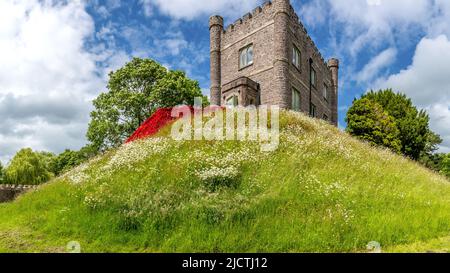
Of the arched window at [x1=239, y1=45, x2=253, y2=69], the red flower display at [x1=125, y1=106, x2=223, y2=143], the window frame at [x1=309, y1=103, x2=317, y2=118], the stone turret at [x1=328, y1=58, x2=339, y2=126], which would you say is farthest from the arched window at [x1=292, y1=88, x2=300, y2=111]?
the stone turret at [x1=328, y1=58, x2=339, y2=126]

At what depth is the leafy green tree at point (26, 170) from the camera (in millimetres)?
39562

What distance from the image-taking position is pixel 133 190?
12609 millimetres

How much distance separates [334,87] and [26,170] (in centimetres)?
3637

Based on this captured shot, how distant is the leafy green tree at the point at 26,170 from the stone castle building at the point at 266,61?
24895mm

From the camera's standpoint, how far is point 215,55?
98.8 ft

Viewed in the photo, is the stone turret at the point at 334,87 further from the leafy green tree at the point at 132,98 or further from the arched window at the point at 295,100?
the leafy green tree at the point at 132,98

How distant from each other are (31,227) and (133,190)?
3.50 metres

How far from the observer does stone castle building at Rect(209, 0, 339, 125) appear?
82.9 ft

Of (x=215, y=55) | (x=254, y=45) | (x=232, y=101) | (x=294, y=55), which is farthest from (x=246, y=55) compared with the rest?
(x=232, y=101)

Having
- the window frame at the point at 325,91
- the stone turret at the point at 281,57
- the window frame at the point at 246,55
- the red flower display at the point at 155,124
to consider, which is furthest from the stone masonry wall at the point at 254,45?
the window frame at the point at 325,91

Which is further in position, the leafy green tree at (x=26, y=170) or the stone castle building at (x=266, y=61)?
the leafy green tree at (x=26, y=170)

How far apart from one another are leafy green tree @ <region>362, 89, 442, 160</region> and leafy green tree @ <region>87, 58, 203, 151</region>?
19.2 metres

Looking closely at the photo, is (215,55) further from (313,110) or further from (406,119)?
(406,119)

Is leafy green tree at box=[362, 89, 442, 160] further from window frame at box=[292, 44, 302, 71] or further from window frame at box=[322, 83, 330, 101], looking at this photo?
window frame at box=[292, 44, 302, 71]
